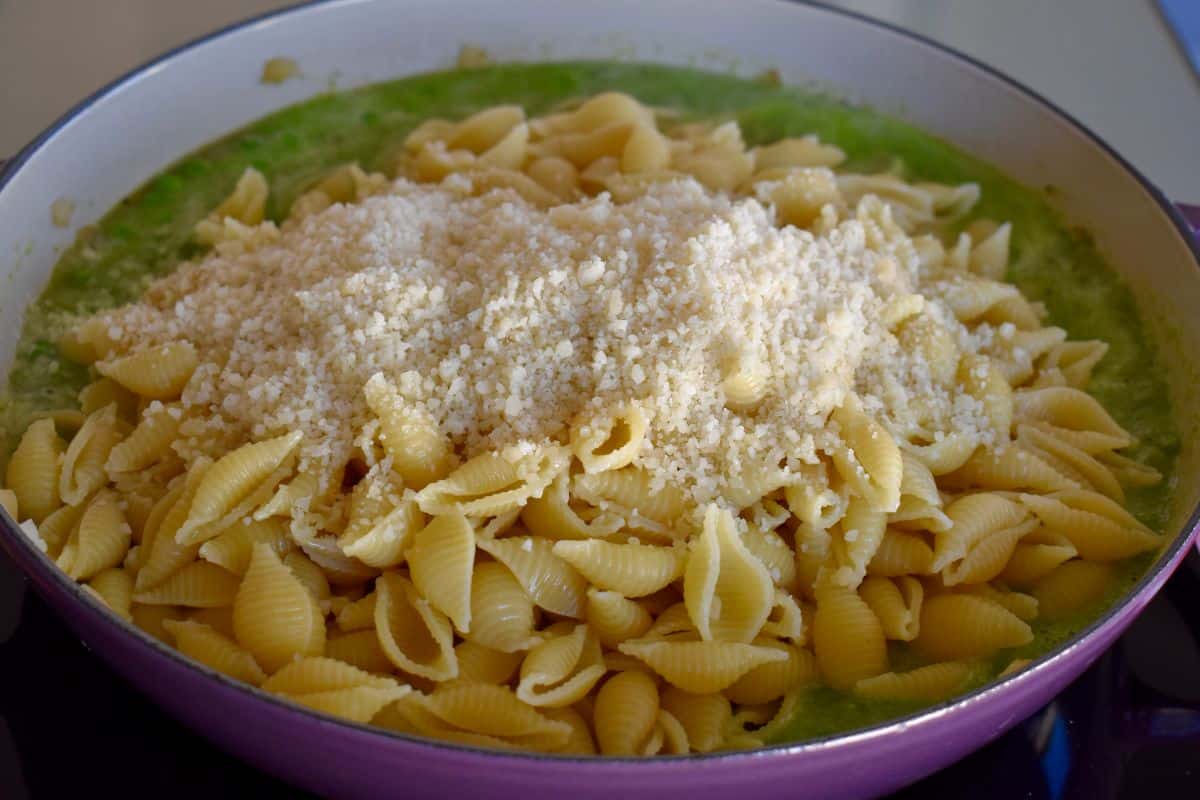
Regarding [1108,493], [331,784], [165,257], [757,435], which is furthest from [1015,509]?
[165,257]

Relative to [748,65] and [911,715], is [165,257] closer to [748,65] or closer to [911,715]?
[748,65]

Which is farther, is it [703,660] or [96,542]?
[96,542]

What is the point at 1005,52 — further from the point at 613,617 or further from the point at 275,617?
the point at 275,617

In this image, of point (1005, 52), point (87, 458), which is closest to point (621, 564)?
point (87, 458)

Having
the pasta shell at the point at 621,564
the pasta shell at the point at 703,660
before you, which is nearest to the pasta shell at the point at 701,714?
the pasta shell at the point at 703,660

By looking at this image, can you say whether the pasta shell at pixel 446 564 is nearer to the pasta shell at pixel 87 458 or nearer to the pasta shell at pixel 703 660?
the pasta shell at pixel 703 660

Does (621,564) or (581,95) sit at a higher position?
(581,95)
